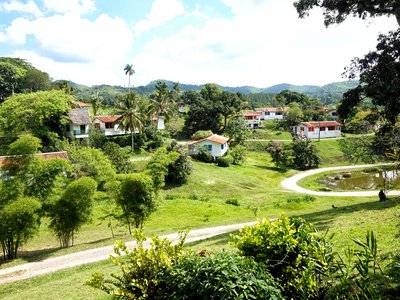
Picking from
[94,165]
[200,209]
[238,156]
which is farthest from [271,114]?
[94,165]

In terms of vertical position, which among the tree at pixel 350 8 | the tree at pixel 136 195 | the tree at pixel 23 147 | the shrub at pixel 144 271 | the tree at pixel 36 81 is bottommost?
the tree at pixel 136 195

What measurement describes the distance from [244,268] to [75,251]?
1601cm

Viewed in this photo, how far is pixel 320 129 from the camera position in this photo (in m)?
71.9

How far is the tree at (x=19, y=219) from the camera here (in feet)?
50.6

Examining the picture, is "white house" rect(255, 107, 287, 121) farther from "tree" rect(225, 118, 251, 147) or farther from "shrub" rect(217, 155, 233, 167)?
"shrub" rect(217, 155, 233, 167)

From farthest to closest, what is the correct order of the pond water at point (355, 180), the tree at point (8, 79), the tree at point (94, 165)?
the tree at point (8, 79) < the pond water at point (355, 180) < the tree at point (94, 165)

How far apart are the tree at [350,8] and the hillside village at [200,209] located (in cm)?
6

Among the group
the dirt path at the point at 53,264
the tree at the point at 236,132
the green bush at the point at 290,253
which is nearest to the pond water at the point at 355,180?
the tree at the point at 236,132

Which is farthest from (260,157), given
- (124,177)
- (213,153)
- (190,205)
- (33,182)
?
(33,182)

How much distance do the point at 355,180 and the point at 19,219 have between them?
140 feet

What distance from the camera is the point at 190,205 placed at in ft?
99.1

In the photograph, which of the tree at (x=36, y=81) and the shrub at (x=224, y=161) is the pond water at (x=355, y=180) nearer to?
the shrub at (x=224, y=161)

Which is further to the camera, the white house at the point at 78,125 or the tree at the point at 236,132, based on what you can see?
the tree at the point at 236,132

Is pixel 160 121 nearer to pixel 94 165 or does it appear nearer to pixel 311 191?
pixel 311 191
